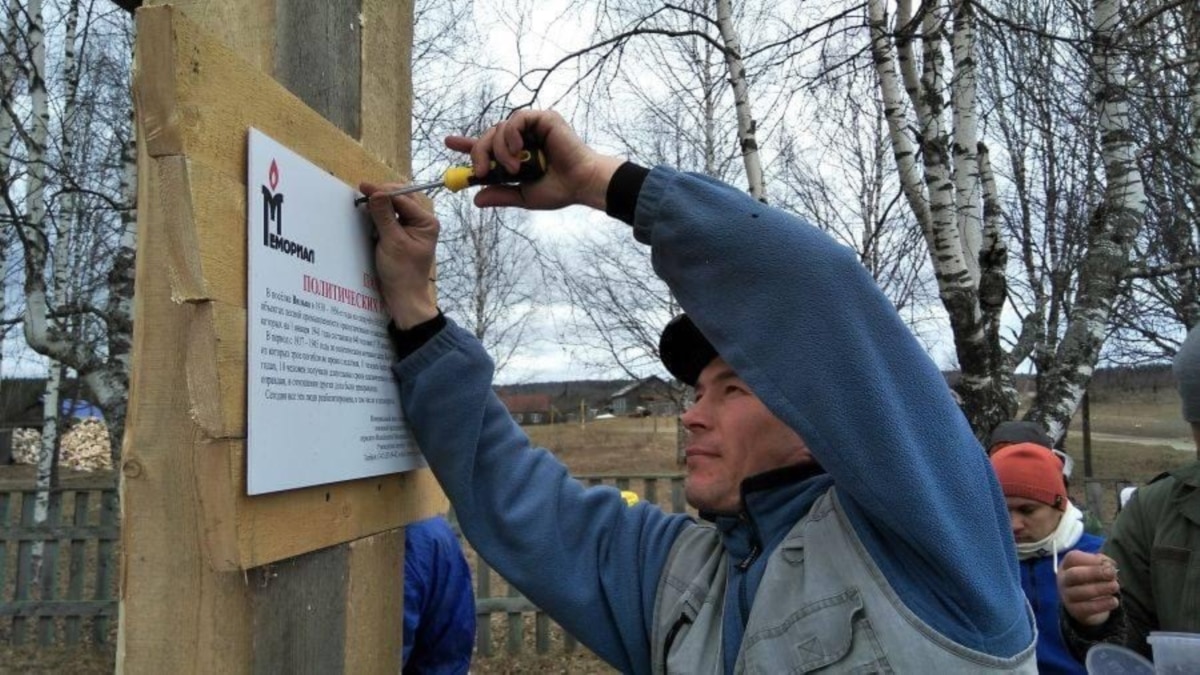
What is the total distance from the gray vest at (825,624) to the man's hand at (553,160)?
60 centimetres

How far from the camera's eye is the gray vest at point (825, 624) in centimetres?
108

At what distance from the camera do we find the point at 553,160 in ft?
4.58

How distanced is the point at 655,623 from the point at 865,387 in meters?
0.60

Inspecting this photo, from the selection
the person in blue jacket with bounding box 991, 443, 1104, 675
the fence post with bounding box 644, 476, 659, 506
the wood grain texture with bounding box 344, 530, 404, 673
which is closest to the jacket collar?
the wood grain texture with bounding box 344, 530, 404, 673

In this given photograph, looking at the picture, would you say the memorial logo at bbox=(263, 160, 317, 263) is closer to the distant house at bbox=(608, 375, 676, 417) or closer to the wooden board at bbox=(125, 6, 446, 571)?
the wooden board at bbox=(125, 6, 446, 571)

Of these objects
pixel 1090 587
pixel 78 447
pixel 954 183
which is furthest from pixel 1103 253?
pixel 78 447

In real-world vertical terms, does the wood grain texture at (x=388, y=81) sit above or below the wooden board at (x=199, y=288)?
above

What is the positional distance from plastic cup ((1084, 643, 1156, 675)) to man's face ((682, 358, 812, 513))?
126cm

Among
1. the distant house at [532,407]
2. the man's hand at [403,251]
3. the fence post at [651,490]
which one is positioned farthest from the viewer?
the distant house at [532,407]

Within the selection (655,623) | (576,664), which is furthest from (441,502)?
(576,664)

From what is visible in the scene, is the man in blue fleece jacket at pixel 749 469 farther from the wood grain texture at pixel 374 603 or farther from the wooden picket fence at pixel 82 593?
the wooden picket fence at pixel 82 593

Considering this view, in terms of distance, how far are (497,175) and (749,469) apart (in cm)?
64

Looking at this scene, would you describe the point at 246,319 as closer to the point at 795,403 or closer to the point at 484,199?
the point at 484,199

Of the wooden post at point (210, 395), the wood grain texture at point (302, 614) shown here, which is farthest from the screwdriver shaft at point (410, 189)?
the wood grain texture at point (302, 614)
